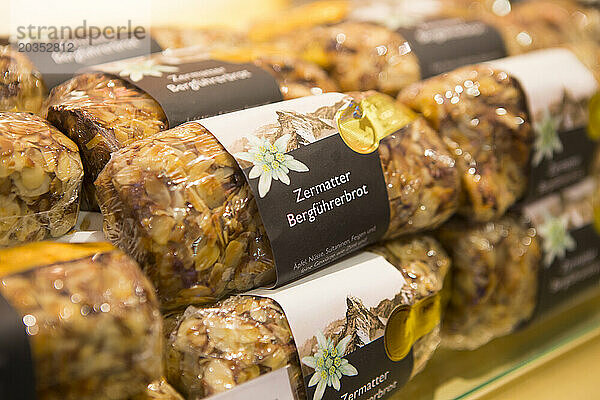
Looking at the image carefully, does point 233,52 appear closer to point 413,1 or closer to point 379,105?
point 379,105

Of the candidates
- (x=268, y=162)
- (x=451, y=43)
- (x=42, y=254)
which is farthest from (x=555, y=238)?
(x=42, y=254)

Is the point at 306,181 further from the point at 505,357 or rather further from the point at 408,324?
the point at 505,357

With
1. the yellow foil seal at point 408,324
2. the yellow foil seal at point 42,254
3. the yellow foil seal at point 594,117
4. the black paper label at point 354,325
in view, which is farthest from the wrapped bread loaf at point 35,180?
the yellow foil seal at point 594,117

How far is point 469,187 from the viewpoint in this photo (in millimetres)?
939

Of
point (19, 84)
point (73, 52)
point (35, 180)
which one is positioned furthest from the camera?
point (73, 52)

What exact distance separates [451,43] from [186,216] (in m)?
0.63

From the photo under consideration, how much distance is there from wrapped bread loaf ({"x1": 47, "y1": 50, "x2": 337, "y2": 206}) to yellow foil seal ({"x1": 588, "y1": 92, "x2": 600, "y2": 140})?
2.40ft

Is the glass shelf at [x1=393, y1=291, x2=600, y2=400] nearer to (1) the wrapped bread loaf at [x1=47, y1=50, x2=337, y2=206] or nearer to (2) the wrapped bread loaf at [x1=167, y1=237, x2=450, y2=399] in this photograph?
(2) the wrapped bread loaf at [x1=167, y1=237, x2=450, y2=399]

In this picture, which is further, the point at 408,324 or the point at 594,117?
the point at 594,117

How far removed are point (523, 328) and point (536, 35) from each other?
553 millimetres

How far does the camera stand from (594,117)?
3.71ft

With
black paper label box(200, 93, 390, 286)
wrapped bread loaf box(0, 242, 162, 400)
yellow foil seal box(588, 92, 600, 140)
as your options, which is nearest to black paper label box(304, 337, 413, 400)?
black paper label box(200, 93, 390, 286)

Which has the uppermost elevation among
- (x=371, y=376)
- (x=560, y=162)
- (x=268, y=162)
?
(x=268, y=162)

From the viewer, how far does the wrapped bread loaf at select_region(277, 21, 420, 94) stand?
104cm
